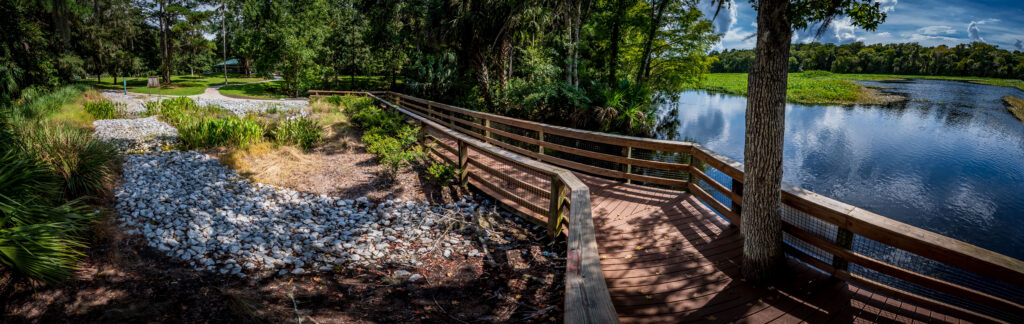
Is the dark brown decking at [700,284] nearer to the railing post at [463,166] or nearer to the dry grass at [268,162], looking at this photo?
the railing post at [463,166]

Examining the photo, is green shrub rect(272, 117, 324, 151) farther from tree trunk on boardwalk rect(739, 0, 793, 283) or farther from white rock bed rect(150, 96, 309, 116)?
tree trunk on boardwalk rect(739, 0, 793, 283)

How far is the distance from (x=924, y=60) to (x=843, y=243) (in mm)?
66954

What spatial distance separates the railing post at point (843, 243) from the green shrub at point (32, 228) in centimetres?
675

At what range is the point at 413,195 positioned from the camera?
7.01 m

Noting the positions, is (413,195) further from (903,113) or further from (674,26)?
(903,113)

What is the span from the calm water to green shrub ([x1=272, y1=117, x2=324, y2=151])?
13282mm

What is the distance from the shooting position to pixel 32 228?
3748mm

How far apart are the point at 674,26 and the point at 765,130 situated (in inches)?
698

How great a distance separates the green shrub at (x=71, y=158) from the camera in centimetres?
569

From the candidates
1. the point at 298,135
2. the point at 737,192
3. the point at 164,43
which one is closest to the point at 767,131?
the point at 737,192

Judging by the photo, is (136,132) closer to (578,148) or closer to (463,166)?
(463,166)

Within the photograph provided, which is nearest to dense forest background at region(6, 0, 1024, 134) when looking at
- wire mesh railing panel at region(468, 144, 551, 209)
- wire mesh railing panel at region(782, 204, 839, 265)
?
wire mesh railing panel at region(782, 204, 839, 265)

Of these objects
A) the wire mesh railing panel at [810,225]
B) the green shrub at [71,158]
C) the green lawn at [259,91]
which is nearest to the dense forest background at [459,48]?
the green lawn at [259,91]

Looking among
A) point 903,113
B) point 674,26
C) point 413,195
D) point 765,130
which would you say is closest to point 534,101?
point 413,195
